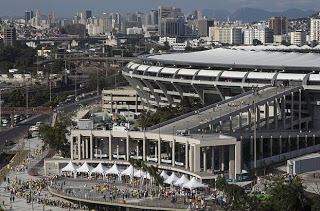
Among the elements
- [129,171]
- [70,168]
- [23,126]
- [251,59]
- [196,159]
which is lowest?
[23,126]

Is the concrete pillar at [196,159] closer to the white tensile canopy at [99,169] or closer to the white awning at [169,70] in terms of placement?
the white tensile canopy at [99,169]

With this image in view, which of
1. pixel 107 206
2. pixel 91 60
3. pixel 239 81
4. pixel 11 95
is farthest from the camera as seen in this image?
pixel 91 60

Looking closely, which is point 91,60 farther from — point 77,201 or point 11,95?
point 77,201

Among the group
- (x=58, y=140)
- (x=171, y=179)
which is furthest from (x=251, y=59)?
(x=171, y=179)

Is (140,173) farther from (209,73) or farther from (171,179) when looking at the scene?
(209,73)

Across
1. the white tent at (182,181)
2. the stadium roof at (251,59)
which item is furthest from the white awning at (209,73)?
the white tent at (182,181)

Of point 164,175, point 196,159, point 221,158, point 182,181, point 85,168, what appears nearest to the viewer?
point 182,181

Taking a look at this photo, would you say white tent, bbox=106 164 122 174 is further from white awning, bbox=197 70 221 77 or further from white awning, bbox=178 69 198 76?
white awning, bbox=178 69 198 76

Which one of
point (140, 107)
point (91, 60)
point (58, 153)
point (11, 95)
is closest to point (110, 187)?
point (58, 153)
